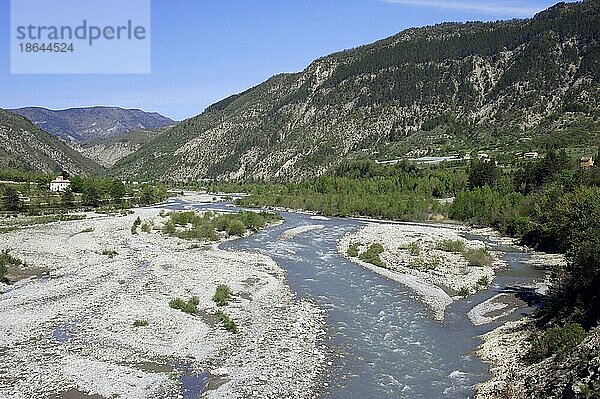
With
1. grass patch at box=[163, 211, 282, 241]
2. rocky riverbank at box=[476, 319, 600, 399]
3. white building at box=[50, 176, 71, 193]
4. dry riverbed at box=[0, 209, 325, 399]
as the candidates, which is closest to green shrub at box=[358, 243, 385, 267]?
dry riverbed at box=[0, 209, 325, 399]

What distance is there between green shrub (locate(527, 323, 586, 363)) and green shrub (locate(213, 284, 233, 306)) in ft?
48.9

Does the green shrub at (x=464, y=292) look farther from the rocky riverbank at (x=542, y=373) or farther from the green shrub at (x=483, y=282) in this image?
the rocky riverbank at (x=542, y=373)

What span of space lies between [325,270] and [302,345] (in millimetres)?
18079

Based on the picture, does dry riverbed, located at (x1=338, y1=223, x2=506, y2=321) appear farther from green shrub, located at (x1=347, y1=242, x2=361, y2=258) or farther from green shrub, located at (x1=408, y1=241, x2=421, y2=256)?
green shrub, located at (x1=347, y1=242, x2=361, y2=258)

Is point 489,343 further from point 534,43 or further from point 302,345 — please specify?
point 534,43

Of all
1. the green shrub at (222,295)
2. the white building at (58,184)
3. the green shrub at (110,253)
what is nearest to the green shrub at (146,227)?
the green shrub at (110,253)

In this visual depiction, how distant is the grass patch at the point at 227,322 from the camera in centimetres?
2390

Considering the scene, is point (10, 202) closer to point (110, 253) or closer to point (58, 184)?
point (58, 184)

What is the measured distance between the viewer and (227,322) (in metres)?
24.6

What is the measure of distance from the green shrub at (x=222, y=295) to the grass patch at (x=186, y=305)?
102 centimetres

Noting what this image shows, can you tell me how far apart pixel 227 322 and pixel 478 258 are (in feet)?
79.9

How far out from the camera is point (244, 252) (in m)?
48.9

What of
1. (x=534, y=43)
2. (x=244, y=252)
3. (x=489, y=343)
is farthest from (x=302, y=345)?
(x=534, y=43)

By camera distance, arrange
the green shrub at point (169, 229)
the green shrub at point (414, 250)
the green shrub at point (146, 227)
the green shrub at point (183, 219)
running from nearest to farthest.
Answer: the green shrub at point (414, 250) < the green shrub at point (169, 229) < the green shrub at point (146, 227) < the green shrub at point (183, 219)
